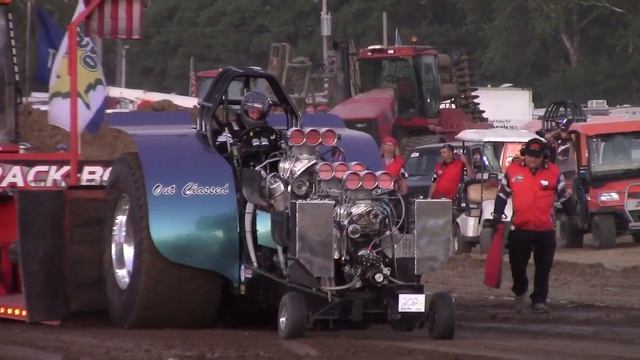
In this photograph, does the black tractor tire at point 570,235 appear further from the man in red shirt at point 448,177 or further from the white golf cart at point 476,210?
the man in red shirt at point 448,177

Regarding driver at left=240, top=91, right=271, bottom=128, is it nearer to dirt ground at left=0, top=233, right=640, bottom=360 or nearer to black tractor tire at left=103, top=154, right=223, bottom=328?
black tractor tire at left=103, top=154, right=223, bottom=328

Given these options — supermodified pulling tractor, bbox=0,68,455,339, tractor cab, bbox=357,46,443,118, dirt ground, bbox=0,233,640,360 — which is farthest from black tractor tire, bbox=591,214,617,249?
tractor cab, bbox=357,46,443,118

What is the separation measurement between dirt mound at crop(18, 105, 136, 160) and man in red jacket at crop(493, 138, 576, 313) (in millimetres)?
11713

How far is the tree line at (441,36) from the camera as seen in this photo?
206 ft

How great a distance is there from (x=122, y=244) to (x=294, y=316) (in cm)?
176

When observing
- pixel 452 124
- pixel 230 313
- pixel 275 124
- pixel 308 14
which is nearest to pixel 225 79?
pixel 275 124

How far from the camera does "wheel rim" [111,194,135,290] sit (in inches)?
427

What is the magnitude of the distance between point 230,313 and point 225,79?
→ 1795 mm

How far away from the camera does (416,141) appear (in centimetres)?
3125

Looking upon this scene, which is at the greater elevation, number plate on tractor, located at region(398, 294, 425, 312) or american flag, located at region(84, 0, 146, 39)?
american flag, located at region(84, 0, 146, 39)

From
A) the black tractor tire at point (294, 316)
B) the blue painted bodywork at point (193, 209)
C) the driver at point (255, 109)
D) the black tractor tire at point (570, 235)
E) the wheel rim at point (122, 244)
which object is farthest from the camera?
the black tractor tire at point (570, 235)

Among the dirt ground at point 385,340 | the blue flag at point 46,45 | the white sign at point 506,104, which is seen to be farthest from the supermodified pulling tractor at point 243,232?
the white sign at point 506,104

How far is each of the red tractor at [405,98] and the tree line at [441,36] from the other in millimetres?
27514

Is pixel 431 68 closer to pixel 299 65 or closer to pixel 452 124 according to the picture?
pixel 452 124
